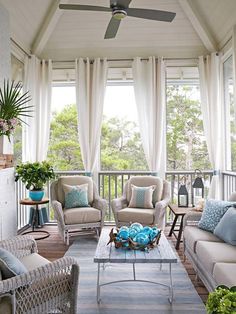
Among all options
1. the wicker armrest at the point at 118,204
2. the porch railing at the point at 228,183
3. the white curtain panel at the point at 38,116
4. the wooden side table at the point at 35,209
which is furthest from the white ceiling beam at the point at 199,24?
the wooden side table at the point at 35,209

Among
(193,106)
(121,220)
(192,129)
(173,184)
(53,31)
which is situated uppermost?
(53,31)

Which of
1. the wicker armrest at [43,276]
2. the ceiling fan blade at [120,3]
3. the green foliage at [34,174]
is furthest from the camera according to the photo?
the green foliage at [34,174]

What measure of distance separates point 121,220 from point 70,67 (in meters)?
3.06

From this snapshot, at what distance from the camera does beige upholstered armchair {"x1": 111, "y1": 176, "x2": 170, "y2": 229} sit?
4160 millimetres

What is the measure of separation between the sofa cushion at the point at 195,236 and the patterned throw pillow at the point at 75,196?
181 cm

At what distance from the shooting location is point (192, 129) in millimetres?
5539

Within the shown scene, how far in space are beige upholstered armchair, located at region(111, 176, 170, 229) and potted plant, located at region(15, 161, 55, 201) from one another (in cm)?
112

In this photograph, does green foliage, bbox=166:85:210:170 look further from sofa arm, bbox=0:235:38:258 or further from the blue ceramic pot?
sofa arm, bbox=0:235:38:258

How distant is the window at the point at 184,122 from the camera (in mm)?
5520

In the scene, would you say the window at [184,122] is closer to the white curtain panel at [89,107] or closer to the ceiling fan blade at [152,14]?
the white curtain panel at [89,107]

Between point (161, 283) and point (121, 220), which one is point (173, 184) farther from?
point (161, 283)

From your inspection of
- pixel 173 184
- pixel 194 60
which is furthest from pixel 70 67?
pixel 173 184

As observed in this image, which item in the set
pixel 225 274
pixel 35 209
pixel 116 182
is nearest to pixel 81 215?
pixel 35 209

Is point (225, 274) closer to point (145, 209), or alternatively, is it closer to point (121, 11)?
point (145, 209)
